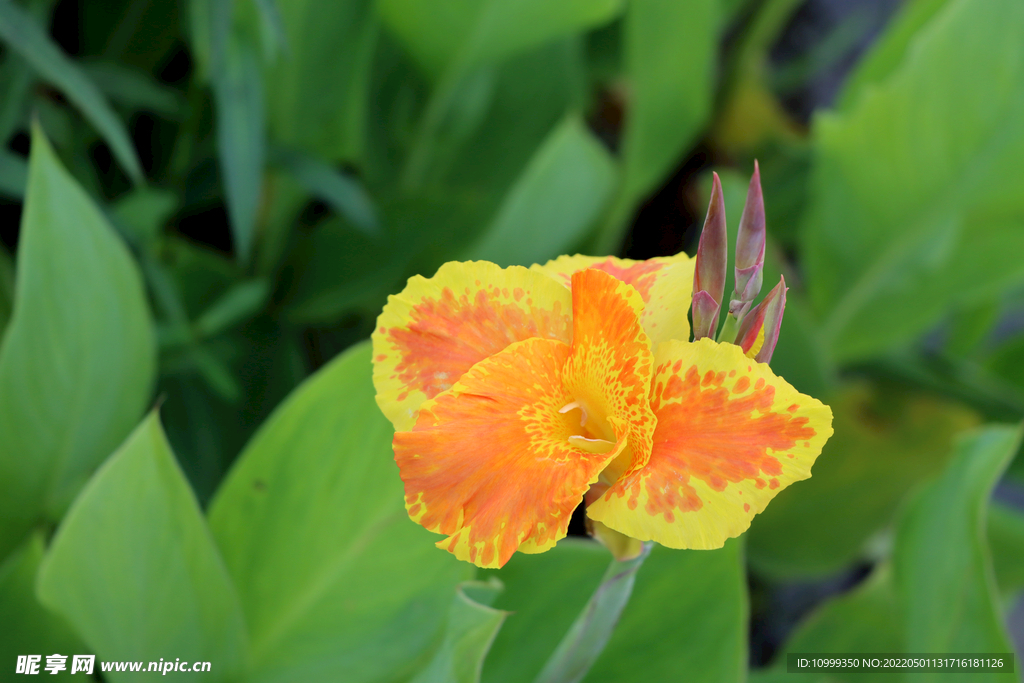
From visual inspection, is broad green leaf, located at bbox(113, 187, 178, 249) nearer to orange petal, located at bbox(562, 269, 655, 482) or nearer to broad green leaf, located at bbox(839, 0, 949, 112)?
orange petal, located at bbox(562, 269, 655, 482)

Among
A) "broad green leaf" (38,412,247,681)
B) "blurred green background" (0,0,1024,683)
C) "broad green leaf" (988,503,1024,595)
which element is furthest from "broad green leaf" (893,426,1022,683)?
"broad green leaf" (38,412,247,681)

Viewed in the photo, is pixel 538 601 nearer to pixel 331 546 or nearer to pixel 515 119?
pixel 331 546

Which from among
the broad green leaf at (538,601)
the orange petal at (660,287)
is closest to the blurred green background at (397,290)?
the broad green leaf at (538,601)

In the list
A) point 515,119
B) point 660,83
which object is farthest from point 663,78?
point 515,119

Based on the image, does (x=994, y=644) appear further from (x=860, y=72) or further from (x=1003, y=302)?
(x=1003, y=302)

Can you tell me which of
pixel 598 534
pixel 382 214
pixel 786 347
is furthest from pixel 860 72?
pixel 598 534

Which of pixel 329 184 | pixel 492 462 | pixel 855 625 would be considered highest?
pixel 492 462
